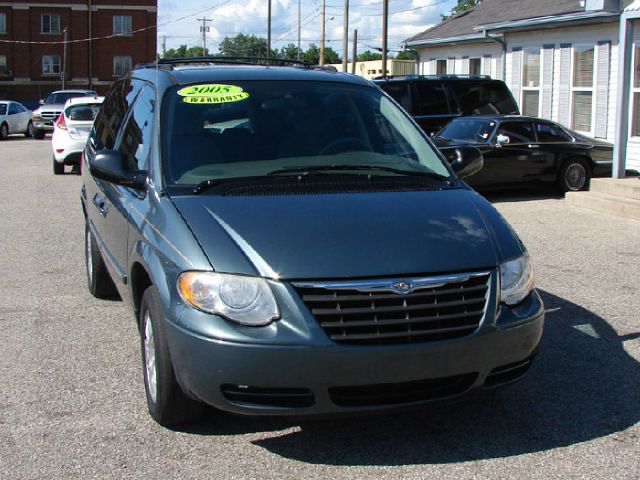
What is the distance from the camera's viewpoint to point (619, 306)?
6652 millimetres

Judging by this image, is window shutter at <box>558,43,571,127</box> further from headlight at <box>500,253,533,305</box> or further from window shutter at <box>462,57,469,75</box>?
headlight at <box>500,253,533,305</box>

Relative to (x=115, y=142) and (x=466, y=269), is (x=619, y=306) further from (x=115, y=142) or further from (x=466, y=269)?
(x=115, y=142)

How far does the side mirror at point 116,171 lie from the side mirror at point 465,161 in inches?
81.0

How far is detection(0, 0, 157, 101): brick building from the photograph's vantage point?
63.9m

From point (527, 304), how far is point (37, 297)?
14.2 ft

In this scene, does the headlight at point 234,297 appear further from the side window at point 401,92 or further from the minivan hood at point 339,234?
the side window at point 401,92

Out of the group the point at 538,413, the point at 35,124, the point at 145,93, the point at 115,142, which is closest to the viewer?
the point at 538,413

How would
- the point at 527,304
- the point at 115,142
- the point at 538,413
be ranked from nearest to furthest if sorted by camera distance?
1. the point at 527,304
2. the point at 538,413
3. the point at 115,142

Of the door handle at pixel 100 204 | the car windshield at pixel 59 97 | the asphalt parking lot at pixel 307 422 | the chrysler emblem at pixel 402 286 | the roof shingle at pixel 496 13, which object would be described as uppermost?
the roof shingle at pixel 496 13

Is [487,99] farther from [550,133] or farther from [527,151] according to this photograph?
[527,151]

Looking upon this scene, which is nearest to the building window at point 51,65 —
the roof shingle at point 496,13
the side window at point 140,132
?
the roof shingle at point 496,13

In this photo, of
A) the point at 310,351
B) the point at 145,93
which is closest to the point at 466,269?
the point at 310,351

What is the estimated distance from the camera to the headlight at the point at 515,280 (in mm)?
3951

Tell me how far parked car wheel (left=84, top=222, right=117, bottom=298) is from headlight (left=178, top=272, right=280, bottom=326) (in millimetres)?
2807
